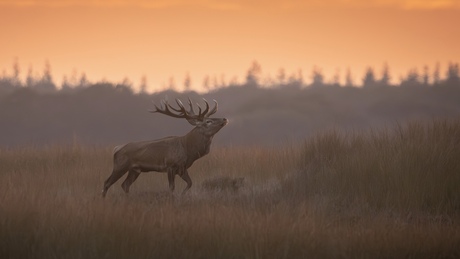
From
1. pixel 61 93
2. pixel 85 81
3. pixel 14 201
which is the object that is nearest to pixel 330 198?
pixel 14 201

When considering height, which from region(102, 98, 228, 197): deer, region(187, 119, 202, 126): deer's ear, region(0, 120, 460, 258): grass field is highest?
region(187, 119, 202, 126): deer's ear

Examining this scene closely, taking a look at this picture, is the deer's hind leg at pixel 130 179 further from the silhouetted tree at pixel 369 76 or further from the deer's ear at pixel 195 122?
the silhouetted tree at pixel 369 76

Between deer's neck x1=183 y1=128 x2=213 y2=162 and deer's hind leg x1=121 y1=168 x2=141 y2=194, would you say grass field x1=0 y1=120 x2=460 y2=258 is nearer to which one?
deer's hind leg x1=121 y1=168 x2=141 y2=194

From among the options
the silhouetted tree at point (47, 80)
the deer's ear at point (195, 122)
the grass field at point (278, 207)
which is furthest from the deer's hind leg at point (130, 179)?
the silhouetted tree at point (47, 80)

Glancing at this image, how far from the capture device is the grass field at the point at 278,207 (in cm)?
931

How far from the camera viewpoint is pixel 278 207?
36.2ft

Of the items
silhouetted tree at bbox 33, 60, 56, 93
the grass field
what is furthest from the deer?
silhouetted tree at bbox 33, 60, 56, 93

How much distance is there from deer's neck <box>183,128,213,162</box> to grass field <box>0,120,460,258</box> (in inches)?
26.4

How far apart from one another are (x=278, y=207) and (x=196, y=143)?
3.06 metres

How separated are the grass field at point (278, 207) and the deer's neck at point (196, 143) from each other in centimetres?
67

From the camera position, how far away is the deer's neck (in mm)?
13758

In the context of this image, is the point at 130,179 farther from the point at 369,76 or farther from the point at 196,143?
the point at 369,76

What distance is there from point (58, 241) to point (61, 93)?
43.3 metres

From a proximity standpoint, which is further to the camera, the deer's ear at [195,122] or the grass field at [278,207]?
the deer's ear at [195,122]
